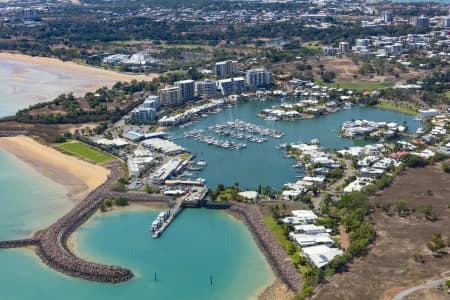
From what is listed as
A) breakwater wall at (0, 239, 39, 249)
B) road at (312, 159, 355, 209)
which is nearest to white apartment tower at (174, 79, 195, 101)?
road at (312, 159, 355, 209)

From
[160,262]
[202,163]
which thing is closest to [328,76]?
[202,163]

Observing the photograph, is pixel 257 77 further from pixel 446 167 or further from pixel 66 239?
pixel 66 239

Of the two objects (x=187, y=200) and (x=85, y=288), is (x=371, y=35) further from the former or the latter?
(x=85, y=288)

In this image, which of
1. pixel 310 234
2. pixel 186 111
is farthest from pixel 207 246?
pixel 186 111

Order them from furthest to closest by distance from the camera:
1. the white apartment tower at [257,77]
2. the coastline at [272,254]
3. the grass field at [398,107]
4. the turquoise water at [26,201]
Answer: the white apartment tower at [257,77] → the grass field at [398,107] → the turquoise water at [26,201] → the coastline at [272,254]

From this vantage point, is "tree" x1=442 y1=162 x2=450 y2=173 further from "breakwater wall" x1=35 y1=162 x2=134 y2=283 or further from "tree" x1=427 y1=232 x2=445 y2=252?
"breakwater wall" x1=35 y1=162 x2=134 y2=283

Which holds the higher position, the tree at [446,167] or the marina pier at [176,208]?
the tree at [446,167]

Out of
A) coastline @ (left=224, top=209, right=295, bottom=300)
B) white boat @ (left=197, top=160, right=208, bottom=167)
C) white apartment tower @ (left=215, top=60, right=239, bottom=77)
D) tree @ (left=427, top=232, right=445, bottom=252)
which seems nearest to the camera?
coastline @ (left=224, top=209, right=295, bottom=300)

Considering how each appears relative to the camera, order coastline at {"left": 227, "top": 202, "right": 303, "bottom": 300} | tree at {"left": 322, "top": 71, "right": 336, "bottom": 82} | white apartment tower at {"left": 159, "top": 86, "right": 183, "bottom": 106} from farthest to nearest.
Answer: tree at {"left": 322, "top": 71, "right": 336, "bottom": 82} → white apartment tower at {"left": 159, "top": 86, "right": 183, "bottom": 106} → coastline at {"left": 227, "top": 202, "right": 303, "bottom": 300}

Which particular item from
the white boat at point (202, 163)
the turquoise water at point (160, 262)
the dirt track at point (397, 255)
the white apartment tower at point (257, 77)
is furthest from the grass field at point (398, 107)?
the turquoise water at point (160, 262)

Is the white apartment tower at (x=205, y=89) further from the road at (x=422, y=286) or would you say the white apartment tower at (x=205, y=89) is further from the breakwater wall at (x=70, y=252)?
the road at (x=422, y=286)
